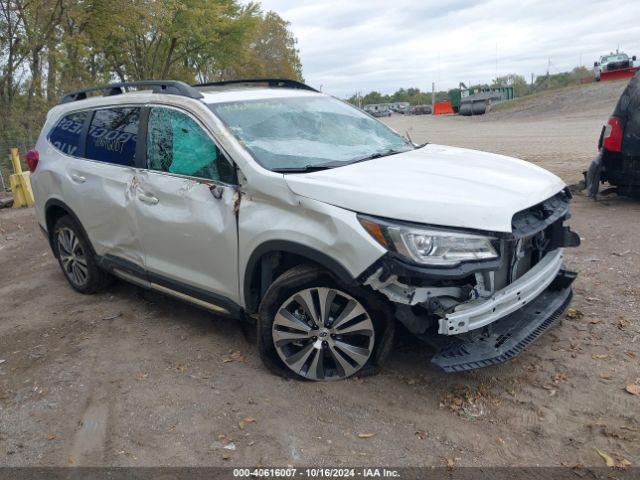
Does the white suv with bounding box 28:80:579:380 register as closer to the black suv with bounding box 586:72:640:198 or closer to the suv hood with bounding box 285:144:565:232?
the suv hood with bounding box 285:144:565:232

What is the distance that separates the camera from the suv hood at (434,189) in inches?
121

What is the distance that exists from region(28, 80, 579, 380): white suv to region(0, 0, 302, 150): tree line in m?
11.5

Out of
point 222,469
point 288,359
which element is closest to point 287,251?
point 288,359

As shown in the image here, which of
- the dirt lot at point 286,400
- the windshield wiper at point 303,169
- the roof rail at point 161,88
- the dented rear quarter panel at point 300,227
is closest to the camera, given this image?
the dirt lot at point 286,400

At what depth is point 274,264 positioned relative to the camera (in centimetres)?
364

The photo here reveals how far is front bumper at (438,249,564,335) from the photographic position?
302 centimetres

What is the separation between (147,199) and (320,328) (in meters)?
1.69

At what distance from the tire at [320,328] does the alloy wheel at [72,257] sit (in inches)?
97.5

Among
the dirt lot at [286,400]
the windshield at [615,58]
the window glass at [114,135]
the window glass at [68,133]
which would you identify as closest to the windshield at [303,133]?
the window glass at [114,135]

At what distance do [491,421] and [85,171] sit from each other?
3691mm

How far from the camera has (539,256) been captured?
3.79 metres

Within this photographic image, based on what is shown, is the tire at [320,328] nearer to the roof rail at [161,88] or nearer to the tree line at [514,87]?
the roof rail at [161,88]

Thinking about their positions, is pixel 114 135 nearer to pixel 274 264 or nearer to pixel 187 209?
pixel 187 209

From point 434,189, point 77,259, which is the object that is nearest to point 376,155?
point 434,189
